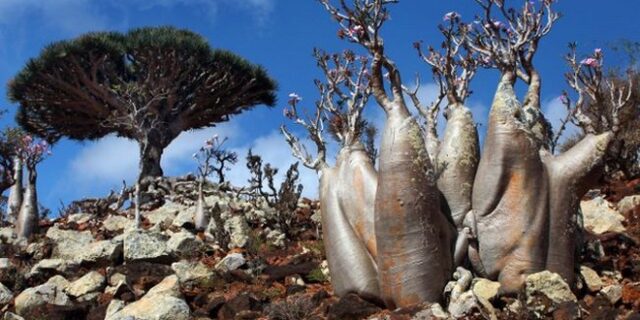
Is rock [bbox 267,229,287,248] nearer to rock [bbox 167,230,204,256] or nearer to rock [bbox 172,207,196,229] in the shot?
rock [bbox 167,230,204,256]

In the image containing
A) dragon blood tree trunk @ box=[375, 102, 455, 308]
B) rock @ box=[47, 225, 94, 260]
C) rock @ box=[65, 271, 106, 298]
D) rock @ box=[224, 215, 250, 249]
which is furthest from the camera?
rock @ box=[47, 225, 94, 260]

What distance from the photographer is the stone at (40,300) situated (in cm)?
784

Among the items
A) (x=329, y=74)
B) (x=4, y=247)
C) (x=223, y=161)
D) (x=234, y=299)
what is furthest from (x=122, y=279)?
(x=223, y=161)

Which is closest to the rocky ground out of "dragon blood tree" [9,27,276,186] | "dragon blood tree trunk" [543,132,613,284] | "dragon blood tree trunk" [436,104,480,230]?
"dragon blood tree trunk" [543,132,613,284]

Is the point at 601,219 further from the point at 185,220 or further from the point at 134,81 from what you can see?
the point at 134,81

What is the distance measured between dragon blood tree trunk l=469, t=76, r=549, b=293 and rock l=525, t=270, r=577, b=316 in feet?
0.93

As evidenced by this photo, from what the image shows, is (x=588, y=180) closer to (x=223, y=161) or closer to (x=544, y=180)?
(x=544, y=180)

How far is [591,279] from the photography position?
6.68 m

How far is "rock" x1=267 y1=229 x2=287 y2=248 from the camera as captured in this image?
33.3ft

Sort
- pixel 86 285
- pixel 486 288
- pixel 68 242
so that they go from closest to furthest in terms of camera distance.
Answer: pixel 486 288, pixel 86 285, pixel 68 242

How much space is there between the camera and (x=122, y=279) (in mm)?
8195

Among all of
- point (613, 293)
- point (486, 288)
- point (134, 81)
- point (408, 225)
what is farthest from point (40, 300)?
point (134, 81)

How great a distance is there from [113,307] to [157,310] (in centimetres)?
78

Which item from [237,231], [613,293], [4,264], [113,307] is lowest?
[613,293]
